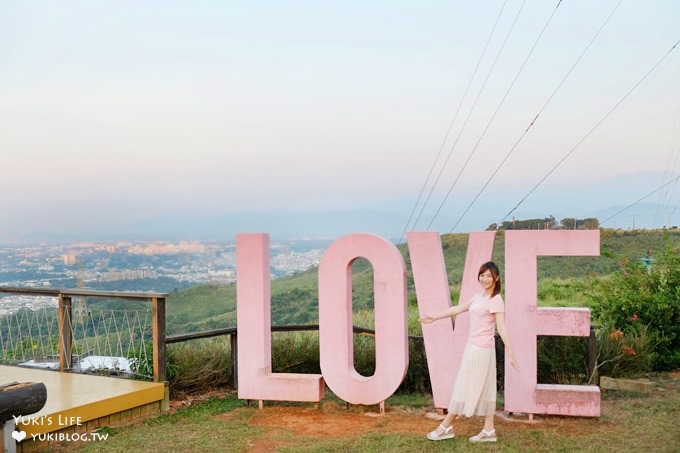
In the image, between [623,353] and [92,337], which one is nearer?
[92,337]

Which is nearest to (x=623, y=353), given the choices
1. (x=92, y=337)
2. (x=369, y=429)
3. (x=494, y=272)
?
(x=494, y=272)

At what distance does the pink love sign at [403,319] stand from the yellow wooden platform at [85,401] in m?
1.39

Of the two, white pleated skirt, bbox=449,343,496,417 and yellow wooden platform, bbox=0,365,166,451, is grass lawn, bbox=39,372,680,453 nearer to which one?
yellow wooden platform, bbox=0,365,166,451

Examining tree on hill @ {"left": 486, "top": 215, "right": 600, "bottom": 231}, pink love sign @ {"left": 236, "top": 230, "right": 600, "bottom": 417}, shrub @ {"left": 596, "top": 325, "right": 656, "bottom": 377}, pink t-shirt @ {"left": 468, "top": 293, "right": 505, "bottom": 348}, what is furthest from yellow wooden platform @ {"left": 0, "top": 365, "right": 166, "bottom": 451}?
shrub @ {"left": 596, "top": 325, "right": 656, "bottom": 377}

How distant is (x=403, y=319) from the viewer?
336 inches

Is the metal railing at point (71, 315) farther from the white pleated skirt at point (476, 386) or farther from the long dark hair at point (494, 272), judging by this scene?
the long dark hair at point (494, 272)

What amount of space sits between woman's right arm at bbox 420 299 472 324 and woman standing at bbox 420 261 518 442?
11.0 inches

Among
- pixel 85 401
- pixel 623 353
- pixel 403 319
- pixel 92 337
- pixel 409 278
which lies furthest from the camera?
pixel 409 278

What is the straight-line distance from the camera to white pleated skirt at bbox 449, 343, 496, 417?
24.1 ft

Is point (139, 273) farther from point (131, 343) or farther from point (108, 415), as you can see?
point (108, 415)

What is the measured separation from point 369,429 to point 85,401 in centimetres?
352

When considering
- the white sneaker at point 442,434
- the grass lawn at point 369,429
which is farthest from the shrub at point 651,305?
the white sneaker at point 442,434

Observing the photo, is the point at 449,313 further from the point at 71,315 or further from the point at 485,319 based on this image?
the point at 71,315

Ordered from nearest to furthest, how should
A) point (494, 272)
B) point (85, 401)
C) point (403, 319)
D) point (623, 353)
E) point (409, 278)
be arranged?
1. point (494, 272)
2. point (85, 401)
3. point (403, 319)
4. point (623, 353)
5. point (409, 278)
